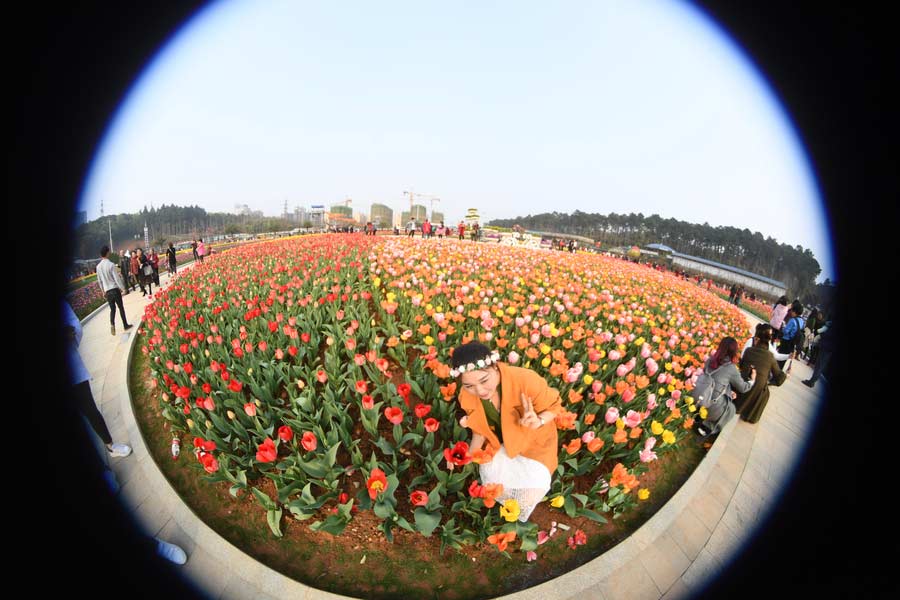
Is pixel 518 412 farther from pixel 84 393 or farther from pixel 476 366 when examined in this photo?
pixel 84 393

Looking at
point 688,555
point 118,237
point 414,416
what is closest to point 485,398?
point 414,416

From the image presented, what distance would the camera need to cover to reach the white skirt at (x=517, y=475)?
2059mm

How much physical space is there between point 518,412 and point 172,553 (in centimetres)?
251

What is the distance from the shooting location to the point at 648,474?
9.71ft

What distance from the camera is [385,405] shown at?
2.80 meters

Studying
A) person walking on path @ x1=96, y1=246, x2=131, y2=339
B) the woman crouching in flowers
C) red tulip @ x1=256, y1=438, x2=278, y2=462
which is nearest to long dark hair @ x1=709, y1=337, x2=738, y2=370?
the woman crouching in flowers

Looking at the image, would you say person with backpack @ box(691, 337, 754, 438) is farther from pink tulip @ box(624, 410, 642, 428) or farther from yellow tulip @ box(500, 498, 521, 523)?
yellow tulip @ box(500, 498, 521, 523)

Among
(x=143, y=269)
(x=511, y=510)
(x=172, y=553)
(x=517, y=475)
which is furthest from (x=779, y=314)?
(x=143, y=269)

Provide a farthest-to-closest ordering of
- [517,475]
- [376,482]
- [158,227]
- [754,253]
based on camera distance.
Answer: [158,227] → [754,253] → [517,475] → [376,482]

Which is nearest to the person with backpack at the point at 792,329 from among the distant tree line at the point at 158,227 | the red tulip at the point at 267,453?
the red tulip at the point at 267,453

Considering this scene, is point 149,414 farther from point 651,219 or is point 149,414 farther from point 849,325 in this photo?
point 651,219

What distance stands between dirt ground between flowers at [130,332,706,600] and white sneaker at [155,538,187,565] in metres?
0.22

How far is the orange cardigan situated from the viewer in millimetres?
1890

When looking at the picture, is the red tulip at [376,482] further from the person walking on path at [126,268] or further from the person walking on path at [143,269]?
the person walking on path at [126,268]
